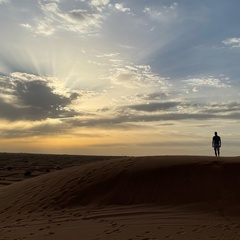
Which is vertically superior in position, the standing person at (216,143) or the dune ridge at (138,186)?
the standing person at (216,143)

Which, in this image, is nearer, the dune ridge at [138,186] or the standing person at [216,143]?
the dune ridge at [138,186]

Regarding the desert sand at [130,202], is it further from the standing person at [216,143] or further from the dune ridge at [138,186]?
the standing person at [216,143]

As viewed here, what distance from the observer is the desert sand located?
30.0 ft

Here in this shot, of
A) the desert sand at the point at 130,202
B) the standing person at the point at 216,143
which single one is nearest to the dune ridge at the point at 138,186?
the desert sand at the point at 130,202

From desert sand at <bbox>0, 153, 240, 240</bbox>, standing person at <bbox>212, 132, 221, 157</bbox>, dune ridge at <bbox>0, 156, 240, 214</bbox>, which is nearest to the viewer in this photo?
desert sand at <bbox>0, 153, 240, 240</bbox>

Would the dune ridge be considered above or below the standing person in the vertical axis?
below

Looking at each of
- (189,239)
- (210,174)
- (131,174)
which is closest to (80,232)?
(189,239)

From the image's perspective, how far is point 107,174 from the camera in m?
14.1

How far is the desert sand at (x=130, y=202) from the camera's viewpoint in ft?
30.0

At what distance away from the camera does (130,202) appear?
1189 centimetres

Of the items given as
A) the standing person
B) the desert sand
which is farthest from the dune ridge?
the standing person

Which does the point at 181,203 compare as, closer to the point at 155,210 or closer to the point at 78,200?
the point at 155,210

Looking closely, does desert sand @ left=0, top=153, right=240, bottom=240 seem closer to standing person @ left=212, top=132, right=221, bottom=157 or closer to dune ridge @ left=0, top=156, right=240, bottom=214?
dune ridge @ left=0, top=156, right=240, bottom=214

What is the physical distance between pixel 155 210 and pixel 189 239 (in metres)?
2.82
